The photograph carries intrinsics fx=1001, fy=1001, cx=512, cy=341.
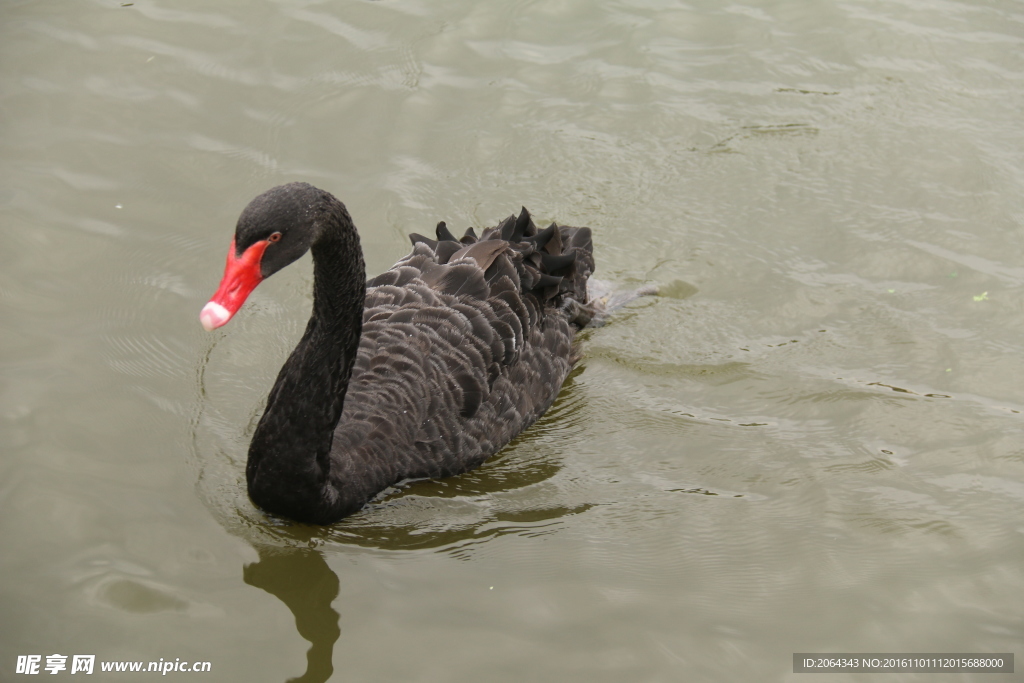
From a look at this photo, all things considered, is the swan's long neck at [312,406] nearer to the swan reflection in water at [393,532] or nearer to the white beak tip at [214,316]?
→ the swan reflection in water at [393,532]

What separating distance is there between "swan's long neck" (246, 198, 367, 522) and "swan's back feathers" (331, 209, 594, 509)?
0.24m

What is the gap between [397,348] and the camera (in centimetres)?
576

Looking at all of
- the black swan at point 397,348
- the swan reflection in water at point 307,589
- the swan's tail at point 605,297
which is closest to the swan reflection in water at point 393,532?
the swan reflection in water at point 307,589

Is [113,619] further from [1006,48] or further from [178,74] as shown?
[1006,48]

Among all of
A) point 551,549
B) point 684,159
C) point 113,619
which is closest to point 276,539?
point 113,619

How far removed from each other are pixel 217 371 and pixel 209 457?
0.83 metres

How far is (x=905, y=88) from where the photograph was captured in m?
9.36

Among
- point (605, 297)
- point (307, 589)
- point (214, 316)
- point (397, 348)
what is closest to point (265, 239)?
point (214, 316)

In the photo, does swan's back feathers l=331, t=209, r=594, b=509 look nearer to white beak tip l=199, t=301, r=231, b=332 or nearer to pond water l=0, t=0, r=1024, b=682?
pond water l=0, t=0, r=1024, b=682

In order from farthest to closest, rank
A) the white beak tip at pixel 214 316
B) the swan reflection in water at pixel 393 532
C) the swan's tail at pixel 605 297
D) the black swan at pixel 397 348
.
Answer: the swan's tail at pixel 605 297
the swan reflection in water at pixel 393 532
the black swan at pixel 397 348
the white beak tip at pixel 214 316

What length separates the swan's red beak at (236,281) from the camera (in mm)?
4090

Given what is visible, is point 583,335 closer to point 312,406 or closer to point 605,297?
point 605,297

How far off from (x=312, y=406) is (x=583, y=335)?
273 centimetres

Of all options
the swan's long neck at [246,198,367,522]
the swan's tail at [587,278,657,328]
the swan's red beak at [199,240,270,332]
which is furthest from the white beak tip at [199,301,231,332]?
the swan's tail at [587,278,657,328]
